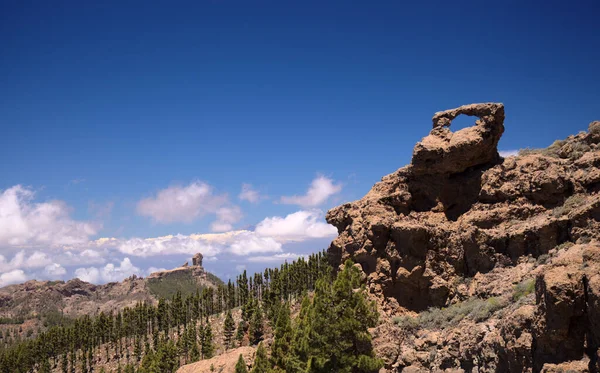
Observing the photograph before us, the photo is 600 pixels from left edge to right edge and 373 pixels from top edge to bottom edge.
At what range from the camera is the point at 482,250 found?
25.9m

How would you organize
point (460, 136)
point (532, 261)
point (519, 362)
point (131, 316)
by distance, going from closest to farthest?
point (519, 362) → point (532, 261) → point (460, 136) → point (131, 316)

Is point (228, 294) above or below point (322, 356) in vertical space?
below

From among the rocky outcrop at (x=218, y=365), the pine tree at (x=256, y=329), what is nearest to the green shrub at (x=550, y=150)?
the rocky outcrop at (x=218, y=365)

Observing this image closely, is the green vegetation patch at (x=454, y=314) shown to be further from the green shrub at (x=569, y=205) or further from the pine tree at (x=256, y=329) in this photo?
the pine tree at (x=256, y=329)

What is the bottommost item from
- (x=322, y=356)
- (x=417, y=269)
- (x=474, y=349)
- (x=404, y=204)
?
(x=322, y=356)

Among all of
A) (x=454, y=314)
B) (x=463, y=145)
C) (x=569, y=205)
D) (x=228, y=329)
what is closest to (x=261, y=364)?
(x=454, y=314)

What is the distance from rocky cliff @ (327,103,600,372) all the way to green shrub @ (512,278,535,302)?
8 cm

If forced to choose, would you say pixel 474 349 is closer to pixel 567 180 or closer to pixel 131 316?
pixel 567 180

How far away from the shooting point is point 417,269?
1107 inches

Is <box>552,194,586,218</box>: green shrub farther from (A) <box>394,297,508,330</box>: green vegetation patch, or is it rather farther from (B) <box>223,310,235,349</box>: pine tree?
(B) <box>223,310,235,349</box>: pine tree

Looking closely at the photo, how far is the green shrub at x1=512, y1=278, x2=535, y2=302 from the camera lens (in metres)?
19.1

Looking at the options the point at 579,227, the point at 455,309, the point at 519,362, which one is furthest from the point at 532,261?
the point at 519,362

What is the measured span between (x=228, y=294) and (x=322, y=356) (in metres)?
125

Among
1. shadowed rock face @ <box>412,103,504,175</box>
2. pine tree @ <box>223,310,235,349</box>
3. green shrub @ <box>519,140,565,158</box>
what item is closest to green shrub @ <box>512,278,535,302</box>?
shadowed rock face @ <box>412,103,504,175</box>
